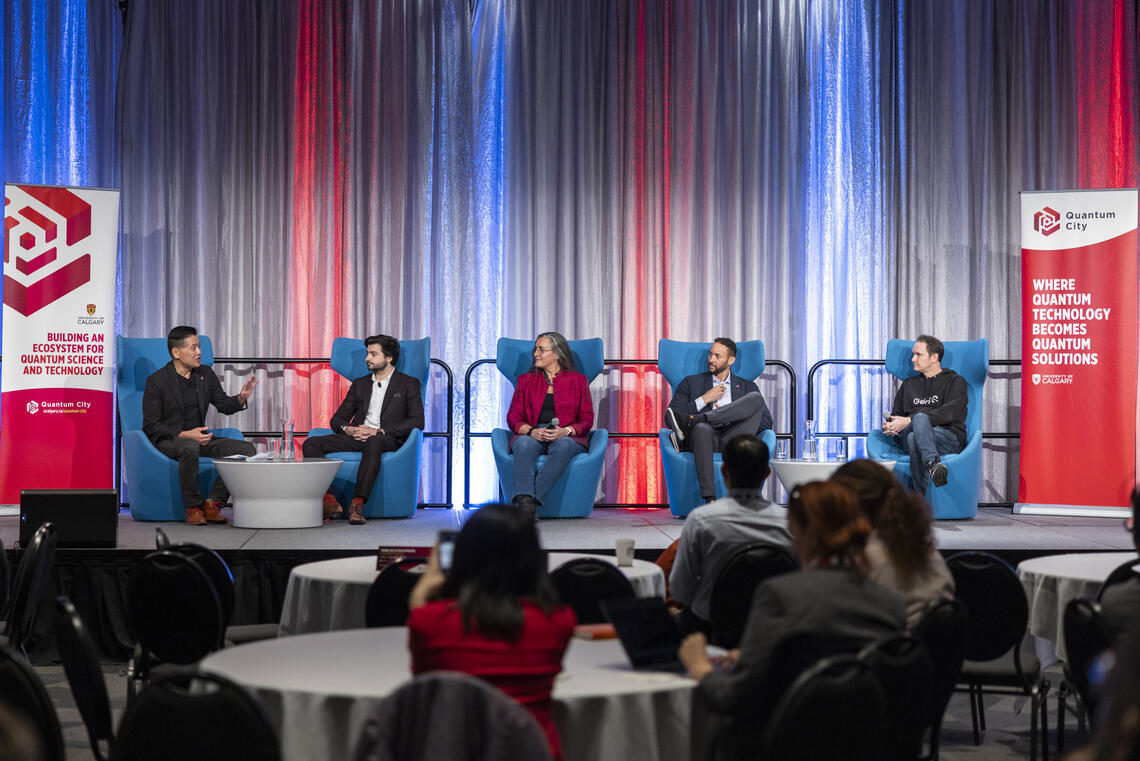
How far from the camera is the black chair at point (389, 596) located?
332cm

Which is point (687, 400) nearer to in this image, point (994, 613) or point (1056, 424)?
point (1056, 424)

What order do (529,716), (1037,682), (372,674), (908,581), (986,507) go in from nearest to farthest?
(529,716), (372,674), (908,581), (1037,682), (986,507)

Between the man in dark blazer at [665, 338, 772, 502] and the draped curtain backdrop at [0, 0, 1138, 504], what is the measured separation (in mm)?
835

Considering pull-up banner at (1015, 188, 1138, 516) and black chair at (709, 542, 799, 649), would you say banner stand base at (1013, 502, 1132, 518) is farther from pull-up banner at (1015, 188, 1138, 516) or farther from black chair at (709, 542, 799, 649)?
black chair at (709, 542, 799, 649)

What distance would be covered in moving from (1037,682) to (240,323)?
18.7 feet

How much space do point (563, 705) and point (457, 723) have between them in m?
0.43

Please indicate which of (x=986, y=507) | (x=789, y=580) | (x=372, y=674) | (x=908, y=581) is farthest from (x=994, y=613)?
(x=986, y=507)

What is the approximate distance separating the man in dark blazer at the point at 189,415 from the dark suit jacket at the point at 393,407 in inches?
23.2

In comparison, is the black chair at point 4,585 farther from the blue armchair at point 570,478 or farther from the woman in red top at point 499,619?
the blue armchair at point 570,478

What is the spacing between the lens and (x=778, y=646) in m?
2.09

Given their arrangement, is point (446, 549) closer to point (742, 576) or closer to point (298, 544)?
A: point (742, 576)

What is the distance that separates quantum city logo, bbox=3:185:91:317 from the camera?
21.9 ft

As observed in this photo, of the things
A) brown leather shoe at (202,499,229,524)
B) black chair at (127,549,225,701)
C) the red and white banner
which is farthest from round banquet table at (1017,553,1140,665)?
the red and white banner

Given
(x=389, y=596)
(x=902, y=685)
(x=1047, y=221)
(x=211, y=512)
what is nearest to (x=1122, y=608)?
(x=902, y=685)
